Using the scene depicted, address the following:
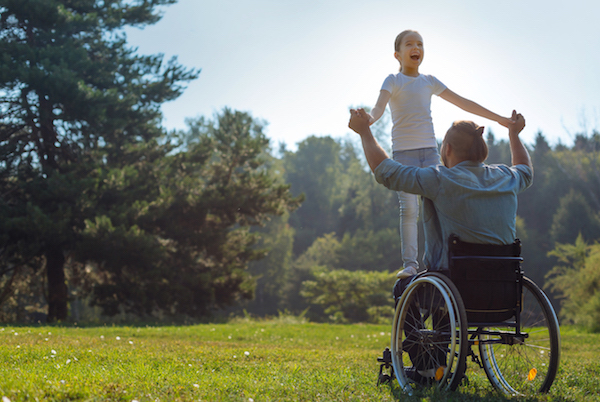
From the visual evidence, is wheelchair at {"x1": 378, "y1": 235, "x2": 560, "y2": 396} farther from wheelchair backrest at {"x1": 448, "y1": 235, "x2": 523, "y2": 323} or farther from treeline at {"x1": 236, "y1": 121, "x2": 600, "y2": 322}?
treeline at {"x1": 236, "y1": 121, "x2": 600, "y2": 322}

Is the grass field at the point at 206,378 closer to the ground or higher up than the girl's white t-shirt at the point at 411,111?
closer to the ground

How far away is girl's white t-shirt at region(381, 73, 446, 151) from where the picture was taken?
3840 mm

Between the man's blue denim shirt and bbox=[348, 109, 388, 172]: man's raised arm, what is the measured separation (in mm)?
60

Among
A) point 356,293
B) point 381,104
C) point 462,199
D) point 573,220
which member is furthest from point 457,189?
point 573,220

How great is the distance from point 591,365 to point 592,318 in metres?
9.68

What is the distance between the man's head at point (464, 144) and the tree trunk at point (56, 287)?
Answer: 44.5 feet

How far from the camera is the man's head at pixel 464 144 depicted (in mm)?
2883

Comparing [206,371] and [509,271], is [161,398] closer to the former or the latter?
[206,371]

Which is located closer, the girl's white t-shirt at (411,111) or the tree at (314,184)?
the girl's white t-shirt at (411,111)

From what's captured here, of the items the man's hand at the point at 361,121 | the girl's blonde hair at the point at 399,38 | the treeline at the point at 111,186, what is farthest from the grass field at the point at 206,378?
the treeline at the point at 111,186

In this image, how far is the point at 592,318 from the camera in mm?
12594

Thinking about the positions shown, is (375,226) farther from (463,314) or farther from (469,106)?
(463,314)

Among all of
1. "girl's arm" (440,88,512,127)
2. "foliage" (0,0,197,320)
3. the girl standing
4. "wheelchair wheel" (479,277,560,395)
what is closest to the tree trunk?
"foliage" (0,0,197,320)

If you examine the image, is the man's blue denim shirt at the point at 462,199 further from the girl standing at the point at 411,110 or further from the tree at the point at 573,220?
the tree at the point at 573,220
